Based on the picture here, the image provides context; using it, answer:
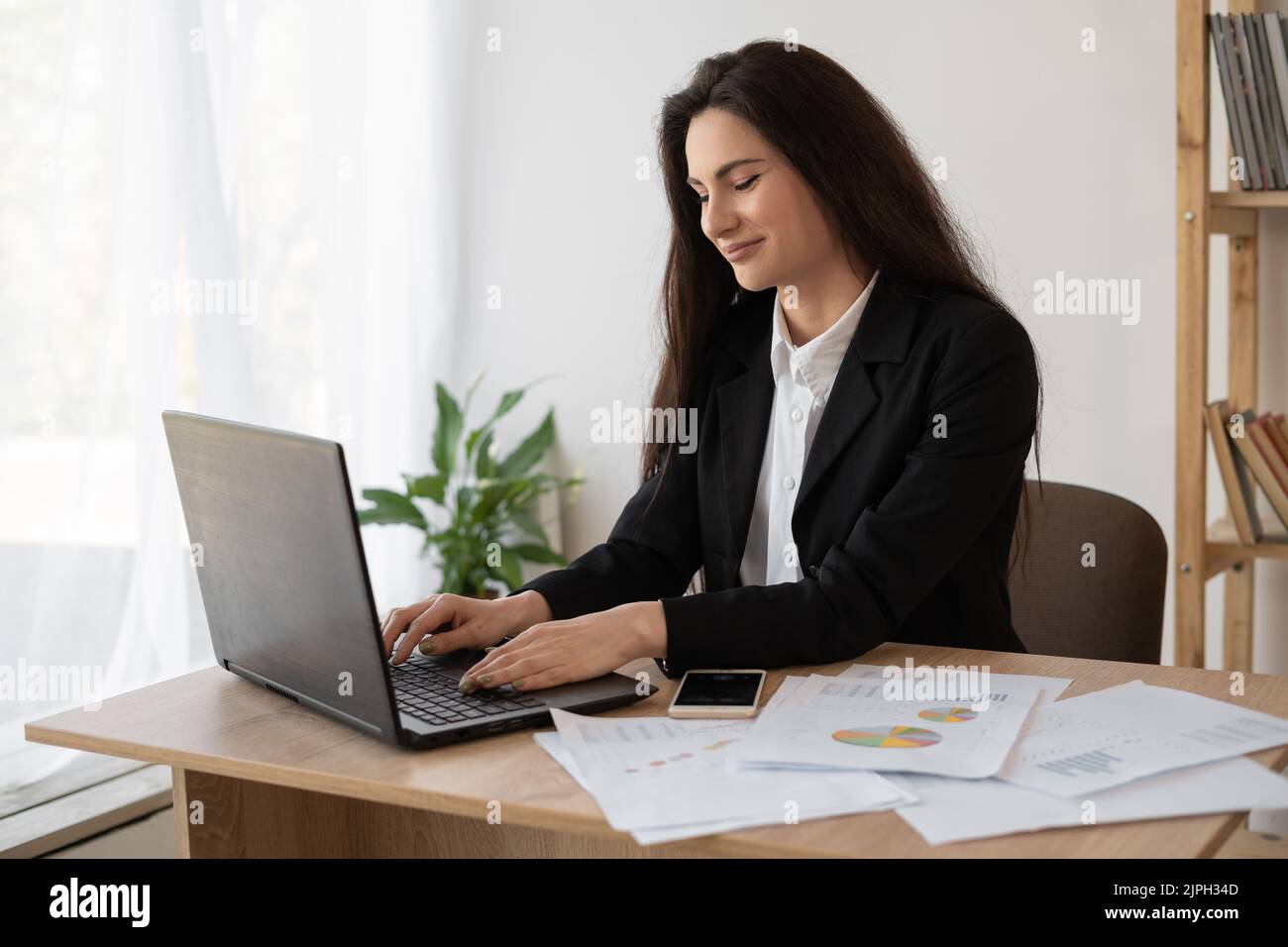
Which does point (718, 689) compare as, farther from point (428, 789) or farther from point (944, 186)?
point (944, 186)

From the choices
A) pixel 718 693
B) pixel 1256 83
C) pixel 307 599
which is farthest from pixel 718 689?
pixel 1256 83

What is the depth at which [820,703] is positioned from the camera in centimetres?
128

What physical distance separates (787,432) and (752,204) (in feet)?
1.05

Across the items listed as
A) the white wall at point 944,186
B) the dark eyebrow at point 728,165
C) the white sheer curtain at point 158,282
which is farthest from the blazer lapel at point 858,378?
the white sheer curtain at point 158,282

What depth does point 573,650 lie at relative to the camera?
1.36 meters

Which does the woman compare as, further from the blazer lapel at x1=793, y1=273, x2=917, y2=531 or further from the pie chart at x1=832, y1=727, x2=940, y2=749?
the pie chart at x1=832, y1=727, x2=940, y2=749

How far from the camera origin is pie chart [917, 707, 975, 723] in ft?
3.97

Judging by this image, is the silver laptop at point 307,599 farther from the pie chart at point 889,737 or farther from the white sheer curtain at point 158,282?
the white sheer curtain at point 158,282

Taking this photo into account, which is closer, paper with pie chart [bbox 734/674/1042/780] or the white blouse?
paper with pie chart [bbox 734/674/1042/780]

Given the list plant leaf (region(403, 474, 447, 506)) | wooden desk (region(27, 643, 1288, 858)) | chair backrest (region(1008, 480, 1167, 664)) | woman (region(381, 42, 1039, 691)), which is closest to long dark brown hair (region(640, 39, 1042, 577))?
woman (region(381, 42, 1039, 691))

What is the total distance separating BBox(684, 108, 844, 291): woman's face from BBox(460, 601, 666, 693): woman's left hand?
0.58 m

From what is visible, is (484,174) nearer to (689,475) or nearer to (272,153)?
(272,153)

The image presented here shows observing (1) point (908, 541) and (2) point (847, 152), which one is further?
(2) point (847, 152)
